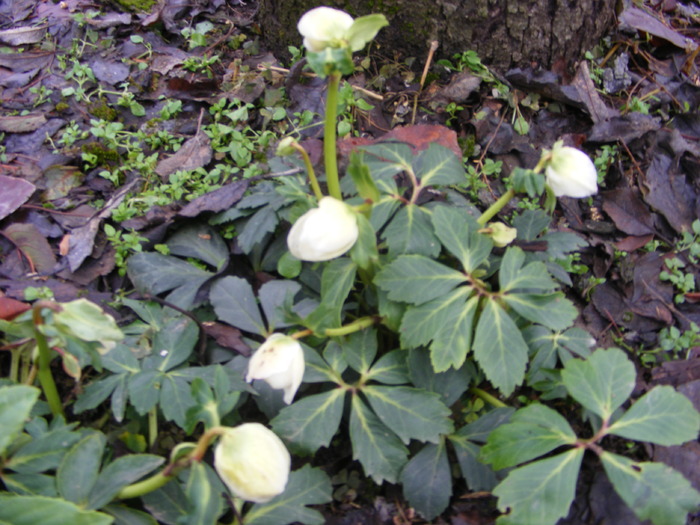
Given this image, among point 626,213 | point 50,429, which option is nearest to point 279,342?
point 50,429

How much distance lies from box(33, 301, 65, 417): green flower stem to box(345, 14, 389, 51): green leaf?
76 centimetres

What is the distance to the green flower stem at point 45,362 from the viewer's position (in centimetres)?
105

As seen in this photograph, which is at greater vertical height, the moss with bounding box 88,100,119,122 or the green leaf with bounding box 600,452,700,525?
the moss with bounding box 88,100,119,122

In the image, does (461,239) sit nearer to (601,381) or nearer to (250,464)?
(601,381)

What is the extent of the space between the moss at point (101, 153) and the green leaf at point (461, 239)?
46.0 inches

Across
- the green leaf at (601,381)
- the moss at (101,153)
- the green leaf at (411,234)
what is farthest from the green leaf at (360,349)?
the moss at (101,153)

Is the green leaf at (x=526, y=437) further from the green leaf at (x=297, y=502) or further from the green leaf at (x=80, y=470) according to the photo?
the green leaf at (x=80, y=470)

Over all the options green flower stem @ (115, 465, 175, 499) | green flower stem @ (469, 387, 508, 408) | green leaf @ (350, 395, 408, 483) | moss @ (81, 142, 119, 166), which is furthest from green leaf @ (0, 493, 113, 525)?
moss @ (81, 142, 119, 166)

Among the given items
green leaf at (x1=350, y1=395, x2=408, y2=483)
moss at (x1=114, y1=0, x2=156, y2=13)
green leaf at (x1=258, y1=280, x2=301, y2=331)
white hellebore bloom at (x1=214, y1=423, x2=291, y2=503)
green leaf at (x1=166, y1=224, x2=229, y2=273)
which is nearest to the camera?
white hellebore bloom at (x1=214, y1=423, x2=291, y2=503)

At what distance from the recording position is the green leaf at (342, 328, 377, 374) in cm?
137

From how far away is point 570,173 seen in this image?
4.05 feet

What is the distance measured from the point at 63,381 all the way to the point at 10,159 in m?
0.91

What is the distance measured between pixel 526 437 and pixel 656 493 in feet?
0.87

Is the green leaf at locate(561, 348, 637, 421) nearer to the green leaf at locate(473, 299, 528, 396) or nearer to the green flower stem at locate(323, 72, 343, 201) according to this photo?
the green leaf at locate(473, 299, 528, 396)
